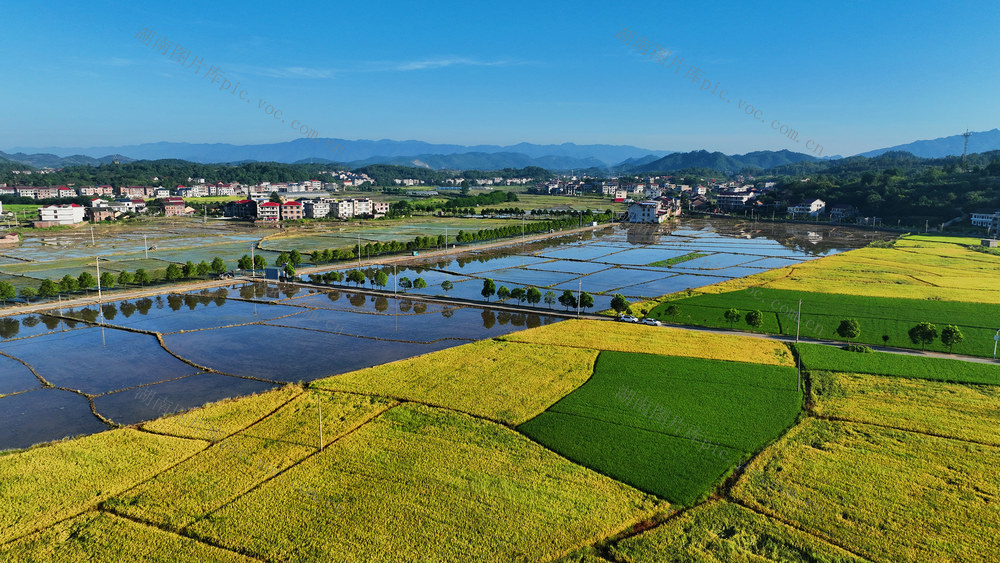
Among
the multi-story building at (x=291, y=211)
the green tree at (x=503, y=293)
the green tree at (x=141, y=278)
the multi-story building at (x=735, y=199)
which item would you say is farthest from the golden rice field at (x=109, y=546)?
the multi-story building at (x=735, y=199)

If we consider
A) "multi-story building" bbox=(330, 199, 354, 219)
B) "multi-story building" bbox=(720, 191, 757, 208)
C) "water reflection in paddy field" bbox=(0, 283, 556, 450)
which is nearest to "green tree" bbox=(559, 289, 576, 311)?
"water reflection in paddy field" bbox=(0, 283, 556, 450)

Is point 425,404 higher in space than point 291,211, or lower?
lower

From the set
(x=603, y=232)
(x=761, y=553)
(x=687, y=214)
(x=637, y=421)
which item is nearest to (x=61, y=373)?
(x=637, y=421)

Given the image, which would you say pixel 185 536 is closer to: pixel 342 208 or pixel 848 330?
pixel 848 330

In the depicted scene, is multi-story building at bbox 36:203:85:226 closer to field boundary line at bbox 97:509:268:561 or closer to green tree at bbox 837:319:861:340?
field boundary line at bbox 97:509:268:561

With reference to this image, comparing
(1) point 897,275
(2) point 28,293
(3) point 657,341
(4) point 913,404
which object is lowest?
(4) point 913,404

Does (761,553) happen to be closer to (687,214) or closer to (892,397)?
(892,397)

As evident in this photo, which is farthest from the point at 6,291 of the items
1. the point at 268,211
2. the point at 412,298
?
the point at 268,211
